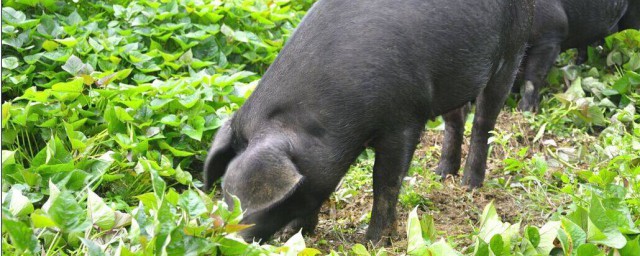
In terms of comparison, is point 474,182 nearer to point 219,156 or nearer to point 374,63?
point 374,63

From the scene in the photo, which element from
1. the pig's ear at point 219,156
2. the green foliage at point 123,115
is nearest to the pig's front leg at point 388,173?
the pig's ear at point 219,156

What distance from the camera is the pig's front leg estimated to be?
455 centimetres

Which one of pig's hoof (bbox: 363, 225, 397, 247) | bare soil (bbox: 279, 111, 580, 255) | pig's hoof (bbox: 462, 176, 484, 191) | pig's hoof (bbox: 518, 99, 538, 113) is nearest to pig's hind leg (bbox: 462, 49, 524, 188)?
pig's hoof (bbox: 462, 176, 484, 191)

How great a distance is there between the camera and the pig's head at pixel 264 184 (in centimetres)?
403

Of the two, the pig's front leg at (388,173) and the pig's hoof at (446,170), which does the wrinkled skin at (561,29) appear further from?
the pig's front leg at (388,173)

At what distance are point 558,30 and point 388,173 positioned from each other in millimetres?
3050

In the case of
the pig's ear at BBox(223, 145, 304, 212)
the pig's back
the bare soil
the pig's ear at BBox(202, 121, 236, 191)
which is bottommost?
the bare soil

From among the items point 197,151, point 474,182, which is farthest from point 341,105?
point 474,182

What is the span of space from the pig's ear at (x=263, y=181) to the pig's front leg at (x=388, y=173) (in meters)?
0.63

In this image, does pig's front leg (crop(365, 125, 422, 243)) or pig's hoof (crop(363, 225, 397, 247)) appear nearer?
pig's front leg (crop(365, 125, 422, 243))

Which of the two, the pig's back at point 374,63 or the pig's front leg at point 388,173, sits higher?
the pig's back at point 374,63

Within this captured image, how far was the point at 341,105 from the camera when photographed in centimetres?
431

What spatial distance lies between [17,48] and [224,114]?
5.01 ft

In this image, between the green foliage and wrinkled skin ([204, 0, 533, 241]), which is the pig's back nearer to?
wrinkled skin ([204, 0, 533, 241])
